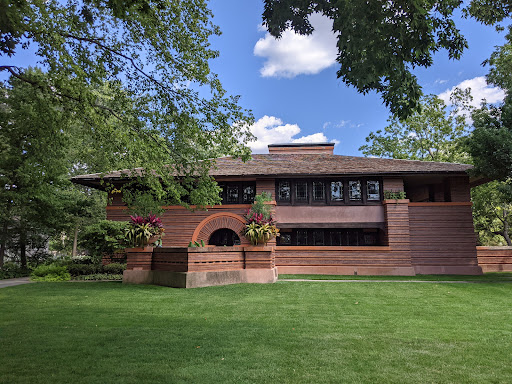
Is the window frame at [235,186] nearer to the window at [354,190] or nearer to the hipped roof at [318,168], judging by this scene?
the hipped roof at [318,168]

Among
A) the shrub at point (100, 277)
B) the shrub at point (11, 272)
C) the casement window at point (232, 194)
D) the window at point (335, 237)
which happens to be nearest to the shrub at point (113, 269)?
the shrub at point (100, 277)

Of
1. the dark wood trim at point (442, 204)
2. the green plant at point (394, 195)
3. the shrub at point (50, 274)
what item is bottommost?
the shrub at point (50, 274)

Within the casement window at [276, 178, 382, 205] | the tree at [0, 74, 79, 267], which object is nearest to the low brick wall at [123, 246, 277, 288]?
the tree at [0, 74, 79, 267]

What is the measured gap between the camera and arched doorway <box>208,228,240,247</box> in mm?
21422

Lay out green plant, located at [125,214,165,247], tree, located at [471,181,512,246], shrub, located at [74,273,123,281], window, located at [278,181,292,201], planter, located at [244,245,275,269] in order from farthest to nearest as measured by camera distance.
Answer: tree, located at [471,181,512,246] → window, located at [278,181,292,201] → shrub, located at [74,273,123,281] → planter, located at [244,245,275,269] → green plant, located at [125,214,165,247]

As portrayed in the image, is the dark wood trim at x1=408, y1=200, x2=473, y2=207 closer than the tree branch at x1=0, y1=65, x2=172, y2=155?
No

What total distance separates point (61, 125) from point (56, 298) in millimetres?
5001

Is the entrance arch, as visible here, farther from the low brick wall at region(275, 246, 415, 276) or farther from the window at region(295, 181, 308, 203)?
the window at region(295, 181, 308, 203)

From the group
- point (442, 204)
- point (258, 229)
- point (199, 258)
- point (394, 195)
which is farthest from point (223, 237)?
point (442, 204)

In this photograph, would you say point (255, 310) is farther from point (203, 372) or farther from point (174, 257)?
point (174, 257)

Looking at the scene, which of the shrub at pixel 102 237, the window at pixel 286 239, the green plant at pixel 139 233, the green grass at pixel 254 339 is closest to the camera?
the green grass at pixel 254 339

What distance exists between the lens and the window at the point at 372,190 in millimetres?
20234

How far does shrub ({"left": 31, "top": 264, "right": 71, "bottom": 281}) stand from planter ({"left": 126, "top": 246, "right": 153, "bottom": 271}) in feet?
16.2

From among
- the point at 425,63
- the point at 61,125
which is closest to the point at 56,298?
the point at 61,125
